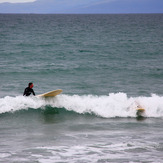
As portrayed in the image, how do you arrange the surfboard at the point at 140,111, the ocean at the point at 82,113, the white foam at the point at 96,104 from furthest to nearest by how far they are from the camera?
the white foam at the point at 96,104, the surfboard at the point at 140,111, the ocean at the point at 82,113

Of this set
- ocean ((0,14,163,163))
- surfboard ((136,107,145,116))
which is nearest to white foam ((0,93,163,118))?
ocean ((0,14,163,163))

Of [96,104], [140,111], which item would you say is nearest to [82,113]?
[96,104]

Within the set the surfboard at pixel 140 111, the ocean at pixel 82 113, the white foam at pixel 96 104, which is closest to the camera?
the ocean at pixel 82 113

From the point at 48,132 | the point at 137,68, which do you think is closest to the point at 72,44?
the point at 137,68

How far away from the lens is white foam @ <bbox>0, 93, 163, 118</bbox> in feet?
50.1

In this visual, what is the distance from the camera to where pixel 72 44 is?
45.0 metres

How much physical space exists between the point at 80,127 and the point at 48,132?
1600 millimetres

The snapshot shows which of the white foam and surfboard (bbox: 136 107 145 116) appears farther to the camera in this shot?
the white foam

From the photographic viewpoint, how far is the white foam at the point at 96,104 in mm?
15273

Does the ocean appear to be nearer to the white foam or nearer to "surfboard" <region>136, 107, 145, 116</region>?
the white foam

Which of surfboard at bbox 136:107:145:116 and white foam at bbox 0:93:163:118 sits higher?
white foam at bbox 0:93:163:118

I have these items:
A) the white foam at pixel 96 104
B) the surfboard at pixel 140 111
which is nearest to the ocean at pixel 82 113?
the white foam at pixel 96 104

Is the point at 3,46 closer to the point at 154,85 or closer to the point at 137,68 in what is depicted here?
the point at 137,68

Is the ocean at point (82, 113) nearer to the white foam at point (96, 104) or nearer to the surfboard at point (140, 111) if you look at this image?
the white foam at point (96, 104)
